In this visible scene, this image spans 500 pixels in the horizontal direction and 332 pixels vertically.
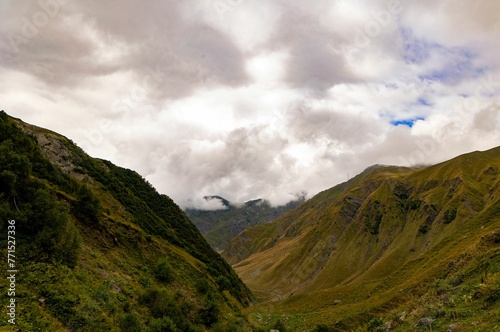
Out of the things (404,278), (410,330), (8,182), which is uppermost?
(8,182)

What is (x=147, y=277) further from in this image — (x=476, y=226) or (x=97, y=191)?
(x=476, y=226)

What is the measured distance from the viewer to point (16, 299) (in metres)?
25.4

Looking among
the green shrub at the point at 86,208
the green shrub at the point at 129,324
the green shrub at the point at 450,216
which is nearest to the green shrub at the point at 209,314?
the green shrub at the point at 129,324

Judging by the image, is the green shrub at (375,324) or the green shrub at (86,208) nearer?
the green shrub at (375,324)

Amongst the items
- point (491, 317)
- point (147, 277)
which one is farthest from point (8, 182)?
point (491, 317)

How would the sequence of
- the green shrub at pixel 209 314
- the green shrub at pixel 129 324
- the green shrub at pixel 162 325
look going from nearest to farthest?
1. the green shrub at pixel 129 324
2. the green shrub at pixel 162 325
3. the green shrub at pixel 209 314

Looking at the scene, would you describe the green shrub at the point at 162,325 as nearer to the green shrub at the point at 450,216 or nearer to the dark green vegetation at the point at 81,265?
the dark green vegetation at the point at 81,265

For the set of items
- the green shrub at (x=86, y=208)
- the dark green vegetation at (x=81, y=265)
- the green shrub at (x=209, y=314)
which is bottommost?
the green shrub at (x=209, y=314)

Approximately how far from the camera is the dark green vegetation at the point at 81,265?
1137 inches

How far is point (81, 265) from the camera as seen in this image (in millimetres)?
38844

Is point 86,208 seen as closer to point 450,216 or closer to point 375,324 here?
point 375,324

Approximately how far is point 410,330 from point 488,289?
23.3 ft

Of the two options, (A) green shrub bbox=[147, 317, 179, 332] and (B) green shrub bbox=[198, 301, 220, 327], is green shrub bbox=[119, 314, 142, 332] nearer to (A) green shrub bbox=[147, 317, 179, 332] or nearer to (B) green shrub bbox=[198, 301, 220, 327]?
(A) green shrub bbox=[147, 317, 179, 332]

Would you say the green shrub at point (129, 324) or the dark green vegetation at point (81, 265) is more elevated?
the dark green vegetation at point (81, 265)
